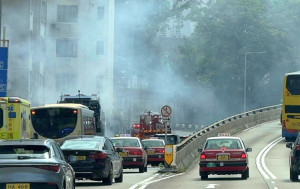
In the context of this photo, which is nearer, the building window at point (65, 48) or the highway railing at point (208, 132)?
the highway railing at point (208, 132)

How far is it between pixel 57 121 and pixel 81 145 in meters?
13.1

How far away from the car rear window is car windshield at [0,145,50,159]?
9.09 m

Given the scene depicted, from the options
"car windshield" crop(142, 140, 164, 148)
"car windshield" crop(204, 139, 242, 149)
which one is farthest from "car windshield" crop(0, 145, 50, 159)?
"car windshield" crop(142, 140, 164, 148)

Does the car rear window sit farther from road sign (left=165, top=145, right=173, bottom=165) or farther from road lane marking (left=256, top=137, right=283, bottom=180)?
road sign (left=165, top=145, right=173, bottom=165)

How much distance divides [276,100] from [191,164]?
60.5m

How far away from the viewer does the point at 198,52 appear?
371ft

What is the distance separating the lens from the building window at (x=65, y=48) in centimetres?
7631

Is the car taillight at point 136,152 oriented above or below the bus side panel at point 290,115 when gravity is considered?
below

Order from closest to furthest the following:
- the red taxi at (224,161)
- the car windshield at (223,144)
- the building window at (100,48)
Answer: the red taxi at (224,161) < the car windshield at (223,144) < the building window at (100,48)

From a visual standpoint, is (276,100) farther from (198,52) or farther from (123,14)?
(123,14)

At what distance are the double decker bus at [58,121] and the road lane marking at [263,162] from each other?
7598 millimetres

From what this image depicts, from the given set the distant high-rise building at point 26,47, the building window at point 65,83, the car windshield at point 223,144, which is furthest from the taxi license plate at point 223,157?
the building window at point 65,83

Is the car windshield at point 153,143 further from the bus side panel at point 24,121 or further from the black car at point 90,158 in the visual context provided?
the black car at point 90,158

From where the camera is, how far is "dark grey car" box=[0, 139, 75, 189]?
17.7m
